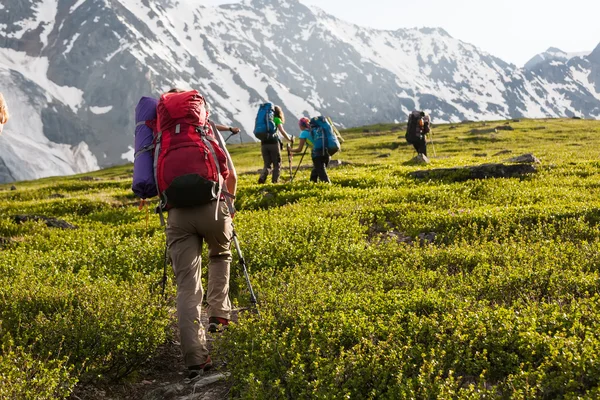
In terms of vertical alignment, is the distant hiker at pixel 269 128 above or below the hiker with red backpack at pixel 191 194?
above

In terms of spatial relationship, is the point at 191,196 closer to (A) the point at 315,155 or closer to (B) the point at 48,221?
(B) the point at 48,221

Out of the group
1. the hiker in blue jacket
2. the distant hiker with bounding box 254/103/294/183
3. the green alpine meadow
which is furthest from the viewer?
the distant hiker with bounding box 254/103/294/183

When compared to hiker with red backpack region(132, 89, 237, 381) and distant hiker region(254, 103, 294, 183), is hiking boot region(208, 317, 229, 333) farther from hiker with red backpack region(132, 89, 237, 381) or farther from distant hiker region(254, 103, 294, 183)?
distant hiker region(254, 103, 294, 183)

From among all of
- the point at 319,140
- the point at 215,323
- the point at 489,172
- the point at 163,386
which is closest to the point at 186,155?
the point at 215,323

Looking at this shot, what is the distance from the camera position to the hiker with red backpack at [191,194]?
5.79 m

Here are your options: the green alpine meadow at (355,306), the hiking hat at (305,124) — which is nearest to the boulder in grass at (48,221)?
the green alpine meadow at (355,306)

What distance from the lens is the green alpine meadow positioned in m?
4.68

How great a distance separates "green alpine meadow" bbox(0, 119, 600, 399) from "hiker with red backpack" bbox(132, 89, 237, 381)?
0.54 metres

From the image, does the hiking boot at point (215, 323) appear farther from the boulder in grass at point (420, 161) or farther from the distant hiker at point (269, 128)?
the boulder in grass at point (420, 161)

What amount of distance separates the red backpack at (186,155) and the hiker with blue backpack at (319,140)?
10680mm

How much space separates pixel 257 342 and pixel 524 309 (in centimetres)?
340

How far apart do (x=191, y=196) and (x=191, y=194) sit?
3 cm

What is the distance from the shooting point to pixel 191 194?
5785 millimetres

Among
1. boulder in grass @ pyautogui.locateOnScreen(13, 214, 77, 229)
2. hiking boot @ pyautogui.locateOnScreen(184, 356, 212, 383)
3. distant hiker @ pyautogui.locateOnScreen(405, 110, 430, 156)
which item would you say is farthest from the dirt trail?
distant hiker @ pyautogui.locateOnScreen(405, 110, 430, 156)
